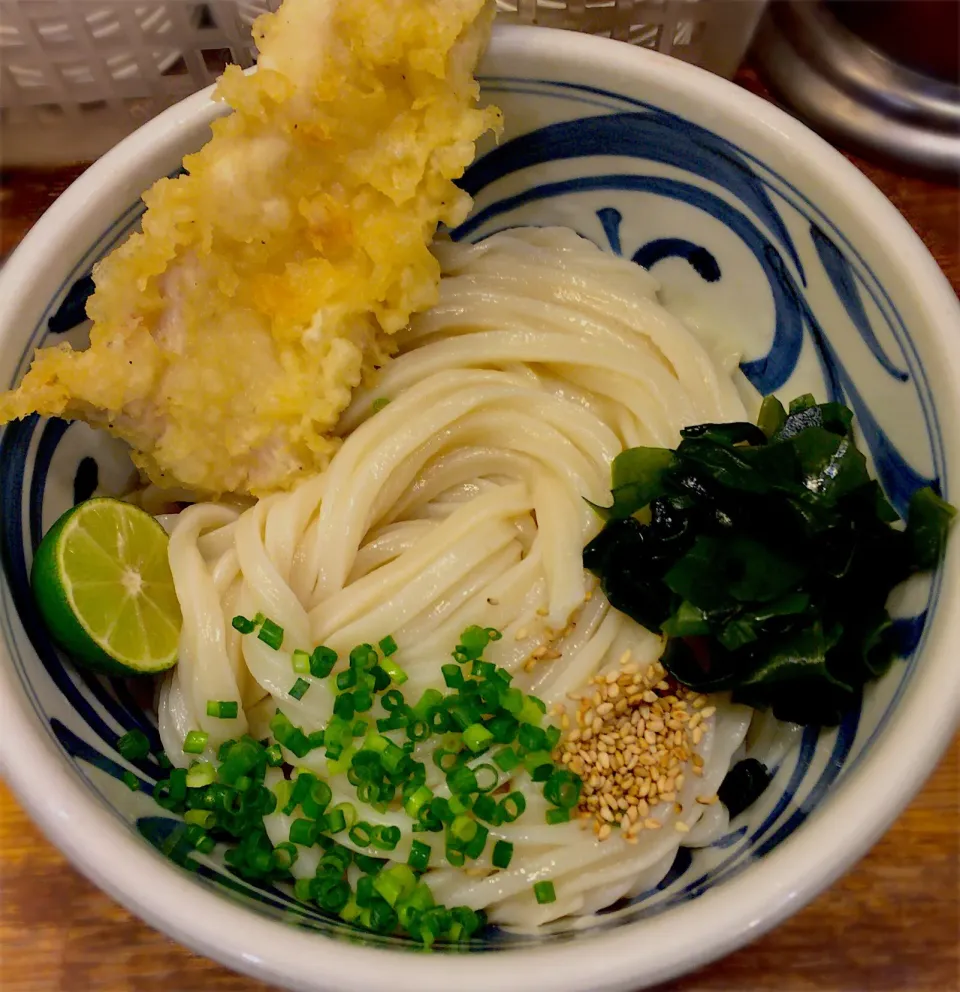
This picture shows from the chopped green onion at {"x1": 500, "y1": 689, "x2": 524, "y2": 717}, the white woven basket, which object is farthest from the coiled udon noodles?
the white woven basket

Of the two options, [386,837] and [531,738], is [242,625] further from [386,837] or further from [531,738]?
[531,738]

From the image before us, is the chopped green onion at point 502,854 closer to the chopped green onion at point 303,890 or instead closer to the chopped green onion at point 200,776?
the chopped green onion at point 303,890

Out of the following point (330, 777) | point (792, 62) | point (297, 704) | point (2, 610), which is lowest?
point (330, 777)

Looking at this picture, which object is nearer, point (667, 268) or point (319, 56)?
point (319, 56)

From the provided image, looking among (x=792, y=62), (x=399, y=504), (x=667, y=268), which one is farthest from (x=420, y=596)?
(x=792, y=62)

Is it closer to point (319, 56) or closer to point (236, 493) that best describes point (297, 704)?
point (236, 493)

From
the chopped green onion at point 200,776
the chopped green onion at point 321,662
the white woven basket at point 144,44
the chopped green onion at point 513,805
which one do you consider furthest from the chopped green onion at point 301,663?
the white woven basket at point 144,44

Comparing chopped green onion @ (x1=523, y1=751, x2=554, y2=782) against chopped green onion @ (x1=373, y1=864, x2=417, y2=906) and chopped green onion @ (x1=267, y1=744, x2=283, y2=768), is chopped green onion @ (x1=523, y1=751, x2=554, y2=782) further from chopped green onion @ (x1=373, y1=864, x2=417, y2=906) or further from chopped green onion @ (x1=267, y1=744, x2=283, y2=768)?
chopped green onion @ (x1=267, y1=744, x2=283, y2=768)
